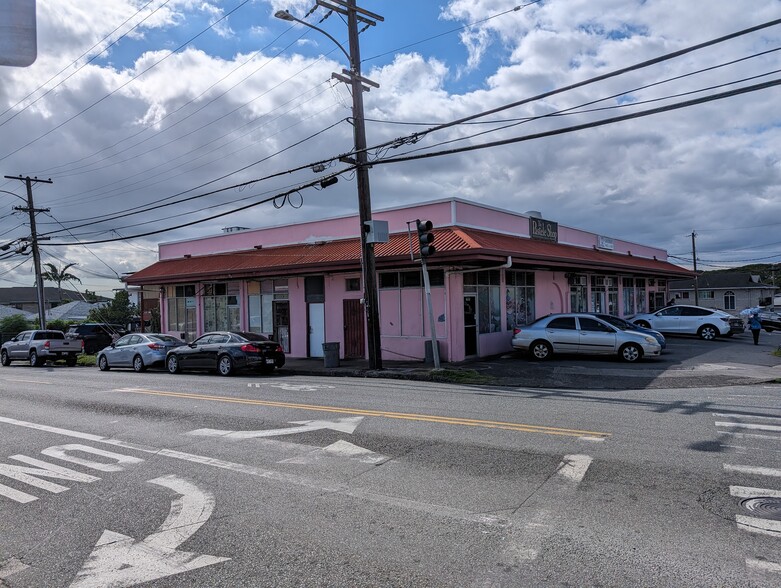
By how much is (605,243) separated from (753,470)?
2562 cm

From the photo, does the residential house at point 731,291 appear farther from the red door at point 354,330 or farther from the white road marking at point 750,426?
the white road marking at point 750,426

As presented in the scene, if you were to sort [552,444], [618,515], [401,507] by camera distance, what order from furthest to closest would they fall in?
[552,444] < [401,507] < [618,515]

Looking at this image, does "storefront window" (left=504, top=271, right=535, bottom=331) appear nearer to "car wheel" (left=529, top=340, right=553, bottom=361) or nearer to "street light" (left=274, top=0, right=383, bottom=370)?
"car wheel" (left=529, top=340, right=553, bottom=361)

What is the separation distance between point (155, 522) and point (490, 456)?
3676mm

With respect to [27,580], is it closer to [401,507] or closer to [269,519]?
[269,519]

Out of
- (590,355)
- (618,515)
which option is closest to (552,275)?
(590,355)

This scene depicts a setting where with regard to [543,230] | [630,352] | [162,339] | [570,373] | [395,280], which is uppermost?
[543,230]

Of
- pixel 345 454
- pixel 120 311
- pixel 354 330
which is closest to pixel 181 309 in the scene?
pixel 354 330

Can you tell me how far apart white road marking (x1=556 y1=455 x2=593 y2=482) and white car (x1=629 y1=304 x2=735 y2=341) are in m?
21.5

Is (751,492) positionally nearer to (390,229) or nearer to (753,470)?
(753,470)

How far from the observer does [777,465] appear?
20.5ft

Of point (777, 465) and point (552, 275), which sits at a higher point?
point (552, 275)

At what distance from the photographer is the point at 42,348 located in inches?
1064

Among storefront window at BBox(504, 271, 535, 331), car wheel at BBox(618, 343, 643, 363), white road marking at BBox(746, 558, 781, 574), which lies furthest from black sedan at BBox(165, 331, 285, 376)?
white road marking at BBox(746, 558, 781, 574)
